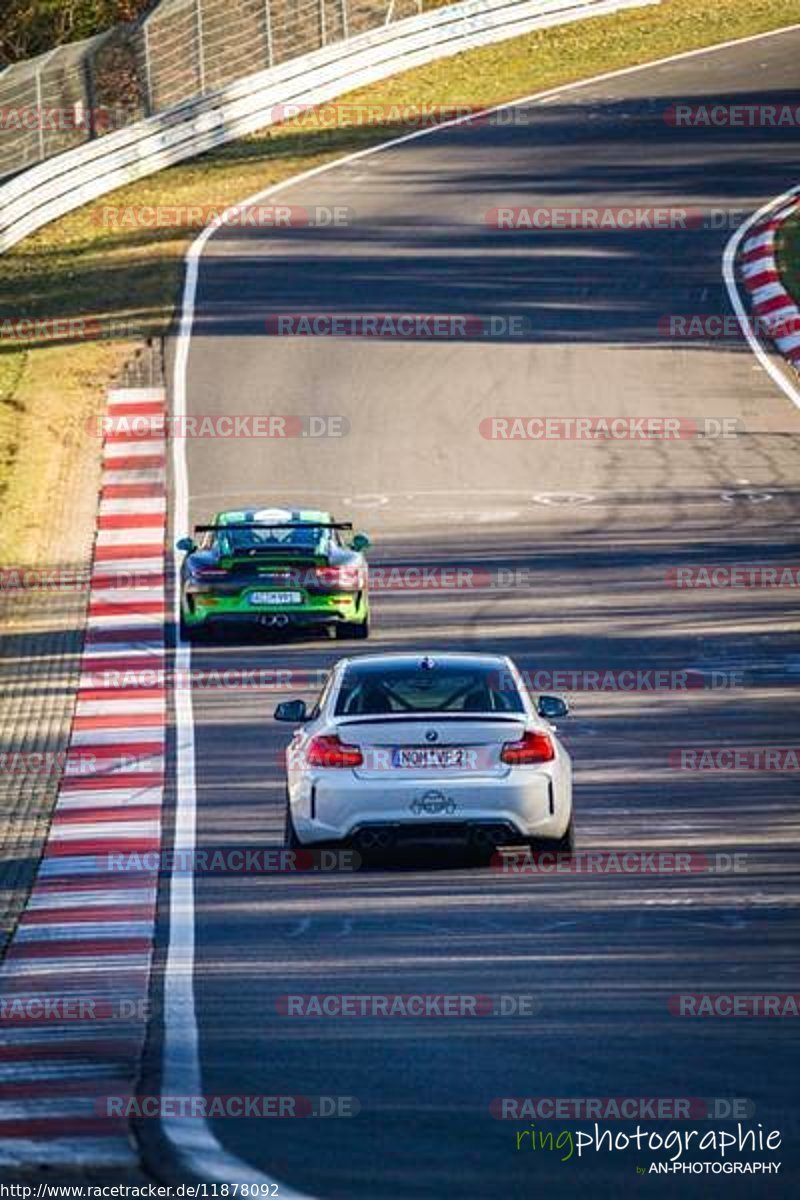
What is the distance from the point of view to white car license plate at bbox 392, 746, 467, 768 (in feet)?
55.3

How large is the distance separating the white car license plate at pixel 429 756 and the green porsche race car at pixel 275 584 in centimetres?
856

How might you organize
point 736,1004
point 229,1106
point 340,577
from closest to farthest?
point 229,1106, point 736,1004, point 340,577

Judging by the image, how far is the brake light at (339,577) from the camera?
25.4 m

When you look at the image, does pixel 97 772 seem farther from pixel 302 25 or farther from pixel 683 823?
pixel 302 25

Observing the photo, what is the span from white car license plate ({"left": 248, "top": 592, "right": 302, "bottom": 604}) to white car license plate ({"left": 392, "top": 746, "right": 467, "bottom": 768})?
8.70 meters

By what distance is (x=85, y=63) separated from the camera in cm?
4888

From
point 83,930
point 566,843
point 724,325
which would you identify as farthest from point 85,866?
point 724,325

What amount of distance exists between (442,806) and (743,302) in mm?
25536

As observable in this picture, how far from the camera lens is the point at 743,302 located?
135 feet

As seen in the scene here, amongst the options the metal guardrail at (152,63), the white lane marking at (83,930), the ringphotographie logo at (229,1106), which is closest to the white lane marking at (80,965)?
the white lane marking at (83,930)

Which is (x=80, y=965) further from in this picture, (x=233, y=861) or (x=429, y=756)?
(x=429, y=756)

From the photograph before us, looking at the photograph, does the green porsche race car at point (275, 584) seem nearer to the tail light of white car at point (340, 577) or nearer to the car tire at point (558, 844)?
the tail light of white car at point (340, 577)

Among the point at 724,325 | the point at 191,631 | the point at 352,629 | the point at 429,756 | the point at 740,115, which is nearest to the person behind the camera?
the point at 429,756

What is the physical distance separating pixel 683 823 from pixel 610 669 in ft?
19.1
